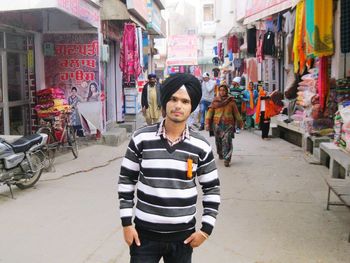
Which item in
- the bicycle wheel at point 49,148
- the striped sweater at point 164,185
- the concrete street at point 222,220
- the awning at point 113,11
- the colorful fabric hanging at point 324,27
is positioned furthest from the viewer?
the awning at point 113,11

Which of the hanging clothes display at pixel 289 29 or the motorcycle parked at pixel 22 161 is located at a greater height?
the hanging clothes display at pixel 289 29

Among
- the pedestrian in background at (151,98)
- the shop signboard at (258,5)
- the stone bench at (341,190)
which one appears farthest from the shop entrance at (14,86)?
the stone bench at (341,190)

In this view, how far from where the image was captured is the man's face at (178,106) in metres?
2.51

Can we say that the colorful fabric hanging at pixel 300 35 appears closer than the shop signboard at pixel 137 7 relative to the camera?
A: Yes

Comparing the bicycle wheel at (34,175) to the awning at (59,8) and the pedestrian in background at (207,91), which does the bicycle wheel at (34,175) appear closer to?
the awning at (59,8)

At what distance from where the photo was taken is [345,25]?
258 inches

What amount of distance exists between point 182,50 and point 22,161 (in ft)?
105

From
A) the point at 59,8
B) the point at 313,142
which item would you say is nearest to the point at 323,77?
the point at 313,142

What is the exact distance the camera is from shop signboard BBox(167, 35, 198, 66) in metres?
37.4

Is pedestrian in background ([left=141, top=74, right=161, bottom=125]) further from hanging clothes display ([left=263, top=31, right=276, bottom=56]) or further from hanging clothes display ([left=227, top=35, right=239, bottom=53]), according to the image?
hanging clothes display ([left=227, top=35, right=239, bottom=53])

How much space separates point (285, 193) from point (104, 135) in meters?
5.76

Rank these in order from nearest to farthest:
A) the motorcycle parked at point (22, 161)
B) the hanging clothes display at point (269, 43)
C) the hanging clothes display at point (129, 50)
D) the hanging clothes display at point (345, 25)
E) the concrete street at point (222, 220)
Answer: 1. the concrete street at point (222, 220)
2. the motorcycle parked at point (22, 161)
3. the hanging clothes display at point (345, 25)
4. the hanging clothes display at point (129, 50)
5. the hanging clothes display at point (269, 43)

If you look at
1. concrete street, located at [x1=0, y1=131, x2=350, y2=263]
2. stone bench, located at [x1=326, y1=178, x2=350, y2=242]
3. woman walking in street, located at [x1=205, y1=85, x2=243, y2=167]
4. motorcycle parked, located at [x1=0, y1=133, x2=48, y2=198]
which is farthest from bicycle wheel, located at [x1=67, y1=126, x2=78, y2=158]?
stone bench, located at [x1=326, y1=178, x2=350, y2=242]

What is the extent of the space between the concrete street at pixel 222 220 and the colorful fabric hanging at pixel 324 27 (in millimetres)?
2088
